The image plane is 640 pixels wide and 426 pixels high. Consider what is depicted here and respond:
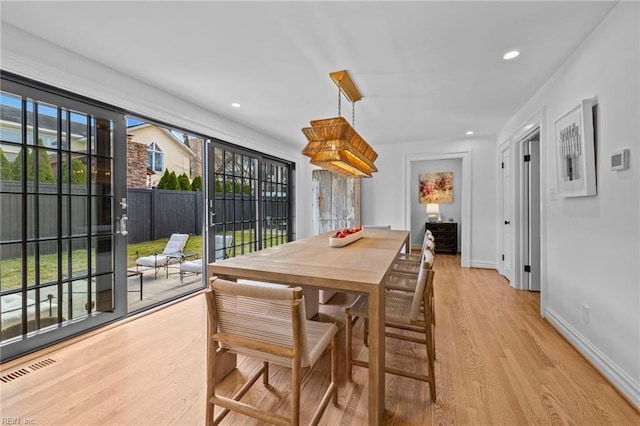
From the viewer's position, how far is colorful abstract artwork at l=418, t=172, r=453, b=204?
6.86 m

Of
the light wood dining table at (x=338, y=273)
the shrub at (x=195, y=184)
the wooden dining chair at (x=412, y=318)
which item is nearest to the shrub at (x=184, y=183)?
the shrub at (x=195, y=184)

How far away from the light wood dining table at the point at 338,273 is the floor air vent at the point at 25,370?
1278 mm

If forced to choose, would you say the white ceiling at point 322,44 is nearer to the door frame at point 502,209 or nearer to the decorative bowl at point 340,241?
the door frame at point 502,209

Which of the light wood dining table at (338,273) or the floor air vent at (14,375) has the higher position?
the light wood dining table at (338,273)

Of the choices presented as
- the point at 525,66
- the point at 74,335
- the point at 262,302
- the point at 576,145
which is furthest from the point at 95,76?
the point at 576,145

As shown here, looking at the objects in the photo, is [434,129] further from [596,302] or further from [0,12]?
[0,12]

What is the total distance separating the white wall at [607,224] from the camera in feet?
5.34

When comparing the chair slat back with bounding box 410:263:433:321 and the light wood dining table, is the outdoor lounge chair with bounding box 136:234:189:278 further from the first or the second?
the chair slat back with bounding box 410:263:433:321

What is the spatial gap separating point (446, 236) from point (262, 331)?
6.13 m

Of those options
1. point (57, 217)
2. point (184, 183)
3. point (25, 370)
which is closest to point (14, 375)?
point (25, 370)

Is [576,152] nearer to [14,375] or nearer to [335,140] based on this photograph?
[335,140]

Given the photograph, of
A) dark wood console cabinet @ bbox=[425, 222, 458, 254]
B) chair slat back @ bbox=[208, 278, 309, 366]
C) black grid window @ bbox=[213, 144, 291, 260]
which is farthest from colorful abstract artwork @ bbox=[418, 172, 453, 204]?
chair slat back @ bbox=[208, 278, 309, 366]

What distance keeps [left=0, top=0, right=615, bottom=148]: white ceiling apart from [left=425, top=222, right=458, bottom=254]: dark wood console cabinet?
11.5 ft

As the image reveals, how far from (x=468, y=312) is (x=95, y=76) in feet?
13.6
